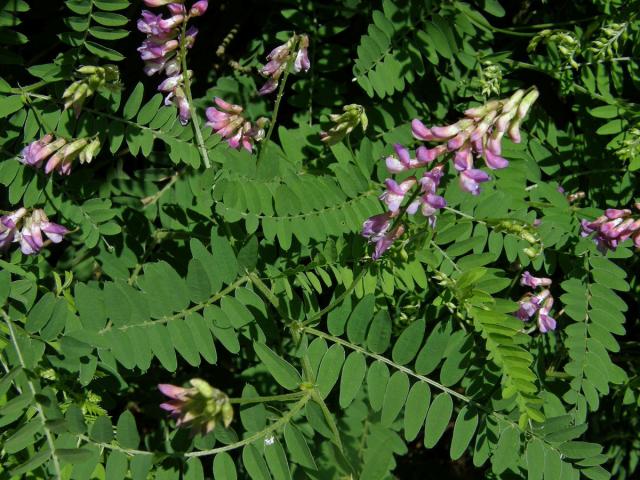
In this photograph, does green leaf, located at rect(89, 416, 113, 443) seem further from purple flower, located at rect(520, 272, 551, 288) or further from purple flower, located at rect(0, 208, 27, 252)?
purple flower, located at rect(520, 272, 551, 288)

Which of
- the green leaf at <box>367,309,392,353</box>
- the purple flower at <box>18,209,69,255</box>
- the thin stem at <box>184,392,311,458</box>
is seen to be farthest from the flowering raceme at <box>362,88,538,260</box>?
the purple flower at <box>18,209,69,255</box>

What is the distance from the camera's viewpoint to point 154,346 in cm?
174

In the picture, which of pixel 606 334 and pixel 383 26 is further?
pixel 383 26

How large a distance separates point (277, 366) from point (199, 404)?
404 millimetres

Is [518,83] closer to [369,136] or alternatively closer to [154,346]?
[369,136]

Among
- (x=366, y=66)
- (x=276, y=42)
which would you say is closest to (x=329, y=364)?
(x=366, y=66)

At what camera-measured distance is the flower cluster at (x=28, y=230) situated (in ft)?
6.42

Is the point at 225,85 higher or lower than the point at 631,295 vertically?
higher

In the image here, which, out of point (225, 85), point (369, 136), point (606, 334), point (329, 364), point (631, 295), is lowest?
point (631, 295)

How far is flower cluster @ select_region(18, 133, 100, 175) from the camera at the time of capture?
74.5 inches

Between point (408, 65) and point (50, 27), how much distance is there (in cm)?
122

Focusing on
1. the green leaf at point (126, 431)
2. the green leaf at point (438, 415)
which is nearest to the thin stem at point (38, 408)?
the green leaf at point (126, 431)

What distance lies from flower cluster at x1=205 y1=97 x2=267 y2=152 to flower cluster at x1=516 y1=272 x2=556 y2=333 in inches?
37.1

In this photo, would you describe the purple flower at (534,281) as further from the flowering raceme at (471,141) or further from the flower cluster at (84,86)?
the flower cluster at (84,86)
